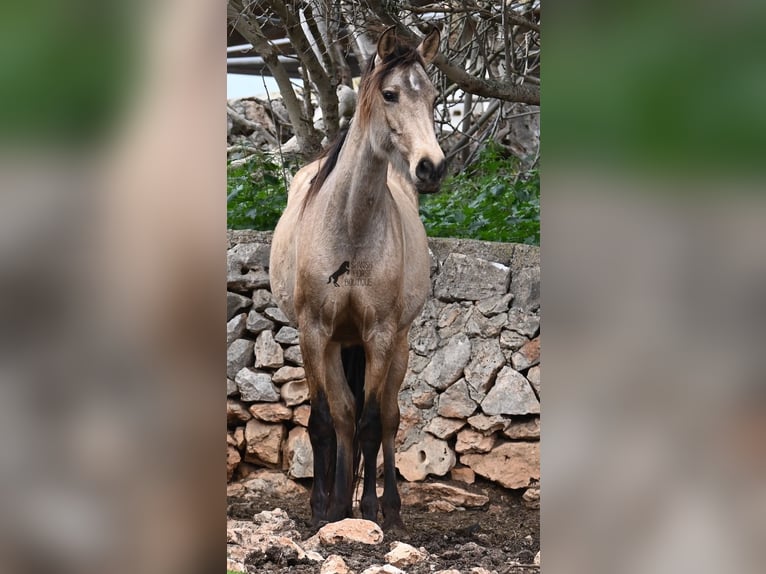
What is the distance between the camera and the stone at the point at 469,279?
3.05 metres

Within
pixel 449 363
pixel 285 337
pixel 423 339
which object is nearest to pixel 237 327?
pixel 285 337

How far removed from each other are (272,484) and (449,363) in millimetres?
779

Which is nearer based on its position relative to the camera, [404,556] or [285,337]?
[404,556]

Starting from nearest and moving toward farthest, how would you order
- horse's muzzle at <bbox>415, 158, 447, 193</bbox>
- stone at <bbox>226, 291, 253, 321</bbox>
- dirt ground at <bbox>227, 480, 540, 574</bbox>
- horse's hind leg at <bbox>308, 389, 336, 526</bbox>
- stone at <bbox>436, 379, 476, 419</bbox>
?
horse's muzzle at <bbox>415, 158, 447, 193</bbox>
dirt ground at <bbox>227, 480, 540, 574</bbox>
horse's hind leg at <bbox>308, 389, 336, 526</bbox>
stone at <bbox>436, 379, 476, 419</bbox>
stone at <bbox>226, 291, 253, 321</bbox>

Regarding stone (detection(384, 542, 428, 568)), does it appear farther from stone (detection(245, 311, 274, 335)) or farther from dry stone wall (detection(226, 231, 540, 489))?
stone (detection(245, 311, 274, 335))

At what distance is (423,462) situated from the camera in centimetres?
301

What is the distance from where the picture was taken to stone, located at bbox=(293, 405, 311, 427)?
3.07 meters

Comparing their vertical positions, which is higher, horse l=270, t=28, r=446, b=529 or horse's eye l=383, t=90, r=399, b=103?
horse's eye l=383, t=90, r=399, b=103

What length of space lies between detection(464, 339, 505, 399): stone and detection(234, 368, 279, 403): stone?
719 millimetres

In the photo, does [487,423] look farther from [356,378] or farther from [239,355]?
[239,355]

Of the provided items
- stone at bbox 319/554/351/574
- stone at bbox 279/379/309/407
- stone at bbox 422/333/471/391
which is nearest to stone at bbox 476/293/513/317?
stone at bbox 422/333/471/391

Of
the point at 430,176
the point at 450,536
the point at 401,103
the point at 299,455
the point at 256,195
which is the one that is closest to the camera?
the point at 430,176

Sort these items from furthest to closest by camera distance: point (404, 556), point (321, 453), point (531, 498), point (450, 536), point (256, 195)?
point (256, 195), point (531, 498), point (450, 536), point (321, 453), point (404, 556)
